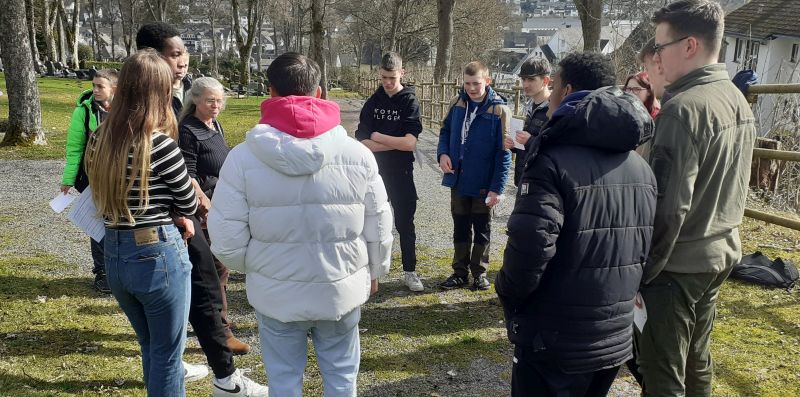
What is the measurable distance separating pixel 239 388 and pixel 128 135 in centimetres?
168

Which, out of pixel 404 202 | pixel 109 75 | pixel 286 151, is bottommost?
pixel 404 202

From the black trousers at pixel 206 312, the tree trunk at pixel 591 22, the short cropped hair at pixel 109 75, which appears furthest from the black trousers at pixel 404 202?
the tree trunk at pixel 591 22

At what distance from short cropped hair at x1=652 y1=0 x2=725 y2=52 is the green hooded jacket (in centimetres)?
409

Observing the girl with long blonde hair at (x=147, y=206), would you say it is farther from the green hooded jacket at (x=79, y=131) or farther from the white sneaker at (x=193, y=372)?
the green hooded jacket at (x=79, y=131)

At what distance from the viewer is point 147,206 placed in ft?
8.98

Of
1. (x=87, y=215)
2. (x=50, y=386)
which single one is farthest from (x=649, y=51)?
(x=50, y=386)

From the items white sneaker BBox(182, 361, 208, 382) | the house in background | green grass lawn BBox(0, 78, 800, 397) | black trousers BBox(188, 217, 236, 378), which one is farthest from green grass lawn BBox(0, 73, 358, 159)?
the house in background

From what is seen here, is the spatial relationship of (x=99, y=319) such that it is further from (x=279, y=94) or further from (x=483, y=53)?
(x=483, y=53)

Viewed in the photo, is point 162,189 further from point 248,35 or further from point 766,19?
point 248,35

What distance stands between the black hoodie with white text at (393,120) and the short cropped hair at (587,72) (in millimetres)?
2767

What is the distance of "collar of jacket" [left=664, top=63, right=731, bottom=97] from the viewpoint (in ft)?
8.57

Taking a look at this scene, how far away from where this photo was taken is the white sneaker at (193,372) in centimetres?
380

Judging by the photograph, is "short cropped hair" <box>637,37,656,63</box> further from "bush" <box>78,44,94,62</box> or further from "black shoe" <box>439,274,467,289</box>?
"bush" <box>78,44,94,62</box>

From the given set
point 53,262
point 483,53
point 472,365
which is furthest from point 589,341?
point 483,53
